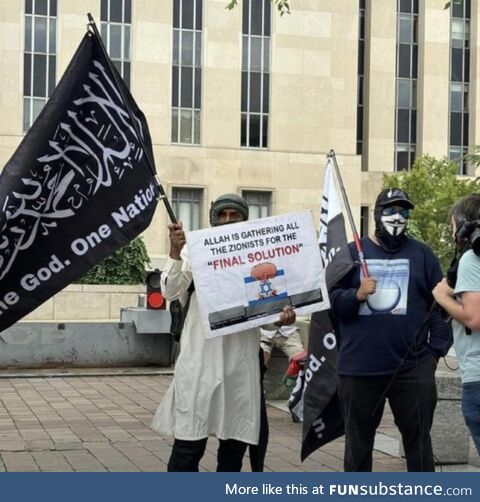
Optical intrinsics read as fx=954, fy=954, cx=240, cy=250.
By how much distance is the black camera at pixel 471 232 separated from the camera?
4652mm

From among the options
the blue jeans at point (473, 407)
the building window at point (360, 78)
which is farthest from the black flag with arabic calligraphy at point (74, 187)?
the building window at point (360, 78)

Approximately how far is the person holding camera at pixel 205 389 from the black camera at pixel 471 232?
107 cm

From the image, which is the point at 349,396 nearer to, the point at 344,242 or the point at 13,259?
the point at 344,242

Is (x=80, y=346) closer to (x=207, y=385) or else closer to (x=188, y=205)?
(x=207, y=385)

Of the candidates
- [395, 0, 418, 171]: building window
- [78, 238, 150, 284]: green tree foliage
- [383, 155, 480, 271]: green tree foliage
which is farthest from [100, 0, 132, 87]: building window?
[78, 238, 150, 284]: green tree foliage

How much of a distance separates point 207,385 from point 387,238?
1289 mm

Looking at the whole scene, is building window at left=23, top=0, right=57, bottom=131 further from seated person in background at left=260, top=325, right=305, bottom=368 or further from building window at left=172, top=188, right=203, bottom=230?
seated person in background at left=260, top=325, right=305, bottom=368

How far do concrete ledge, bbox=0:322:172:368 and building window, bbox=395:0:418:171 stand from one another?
40.7m

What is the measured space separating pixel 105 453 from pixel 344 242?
3.21 m

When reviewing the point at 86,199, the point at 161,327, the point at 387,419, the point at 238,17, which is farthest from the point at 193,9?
the point at 86,199

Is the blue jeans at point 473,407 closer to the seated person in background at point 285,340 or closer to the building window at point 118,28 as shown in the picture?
the seated person in background at point 285,340

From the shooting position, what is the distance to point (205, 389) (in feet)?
17.3

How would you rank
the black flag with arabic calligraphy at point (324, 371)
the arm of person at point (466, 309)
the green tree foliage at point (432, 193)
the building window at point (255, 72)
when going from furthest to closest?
the building window at point (255, 72) → the green tree foliage at point (432, 193) → the black flag with arabic calligraphy at point (324, 371) → the arm of person at point (466, 309)

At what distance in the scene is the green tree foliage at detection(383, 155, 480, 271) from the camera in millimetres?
38312
